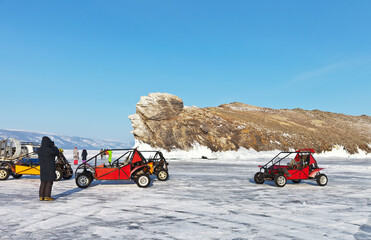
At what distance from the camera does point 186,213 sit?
725 cm

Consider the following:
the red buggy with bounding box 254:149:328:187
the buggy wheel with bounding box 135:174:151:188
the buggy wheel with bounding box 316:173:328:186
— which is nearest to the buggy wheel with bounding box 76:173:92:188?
the buggy wheel with bounding box 135:174:151:188

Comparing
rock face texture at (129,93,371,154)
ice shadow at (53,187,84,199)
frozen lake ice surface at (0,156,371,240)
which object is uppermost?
rock face texture at (129,93,371,154)

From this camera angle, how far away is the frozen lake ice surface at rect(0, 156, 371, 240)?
18.1ft

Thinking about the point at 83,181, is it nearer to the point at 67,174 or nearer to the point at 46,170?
the point at 46,170

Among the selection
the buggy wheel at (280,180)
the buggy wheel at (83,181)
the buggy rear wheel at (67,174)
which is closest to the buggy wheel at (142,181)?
the buggy wheel at (83,181)

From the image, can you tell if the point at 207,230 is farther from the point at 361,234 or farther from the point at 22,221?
the point at 22,221

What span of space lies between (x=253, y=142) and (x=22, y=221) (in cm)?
4268

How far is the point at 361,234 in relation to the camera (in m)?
5.55

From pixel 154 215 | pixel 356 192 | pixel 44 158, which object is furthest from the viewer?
pixel 356 192

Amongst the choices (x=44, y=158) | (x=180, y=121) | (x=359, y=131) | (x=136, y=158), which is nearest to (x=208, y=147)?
(x=180, y=121)

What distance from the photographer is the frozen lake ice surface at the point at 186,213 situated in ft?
18.1

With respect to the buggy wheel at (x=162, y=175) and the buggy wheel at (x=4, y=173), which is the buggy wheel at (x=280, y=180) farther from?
the buggy wheel at (x=4, y=173)

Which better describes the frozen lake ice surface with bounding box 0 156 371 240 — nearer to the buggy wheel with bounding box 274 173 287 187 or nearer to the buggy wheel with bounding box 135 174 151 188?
the buggy wheel with bounding box 135 174 151 188

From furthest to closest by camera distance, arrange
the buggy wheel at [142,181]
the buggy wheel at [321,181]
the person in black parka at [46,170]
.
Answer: the buggy wheel at [321,181] → the buggy wheel at [142,181] → the person in black parka at [46,170]
